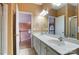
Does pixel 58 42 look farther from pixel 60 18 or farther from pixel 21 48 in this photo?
pixel 21 48

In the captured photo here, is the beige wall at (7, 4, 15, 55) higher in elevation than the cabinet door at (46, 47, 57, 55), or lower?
higher

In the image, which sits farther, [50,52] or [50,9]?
[50,9]

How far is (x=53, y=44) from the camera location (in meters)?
1.81

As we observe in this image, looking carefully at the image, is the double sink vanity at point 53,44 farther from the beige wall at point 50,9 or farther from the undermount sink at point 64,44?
the beige wall at point 50,9

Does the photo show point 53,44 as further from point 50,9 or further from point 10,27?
point 10,27

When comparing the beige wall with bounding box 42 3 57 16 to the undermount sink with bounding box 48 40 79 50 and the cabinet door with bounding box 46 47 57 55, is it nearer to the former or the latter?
the undermount sink with bounding box 48 40 79 50

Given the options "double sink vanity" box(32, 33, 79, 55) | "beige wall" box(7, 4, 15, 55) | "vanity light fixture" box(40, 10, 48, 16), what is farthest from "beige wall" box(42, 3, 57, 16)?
"beige wall" box(7, 4, 15, 55)

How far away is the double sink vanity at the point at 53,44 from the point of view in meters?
1.68

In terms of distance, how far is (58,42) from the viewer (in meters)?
1.83

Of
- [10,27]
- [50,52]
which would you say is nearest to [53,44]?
[50,52]

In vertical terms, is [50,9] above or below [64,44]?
above

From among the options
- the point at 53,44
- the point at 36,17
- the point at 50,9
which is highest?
the point at 50,9

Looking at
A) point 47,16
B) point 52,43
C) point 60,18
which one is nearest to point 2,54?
point 52,43

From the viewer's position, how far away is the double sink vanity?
1.68m
